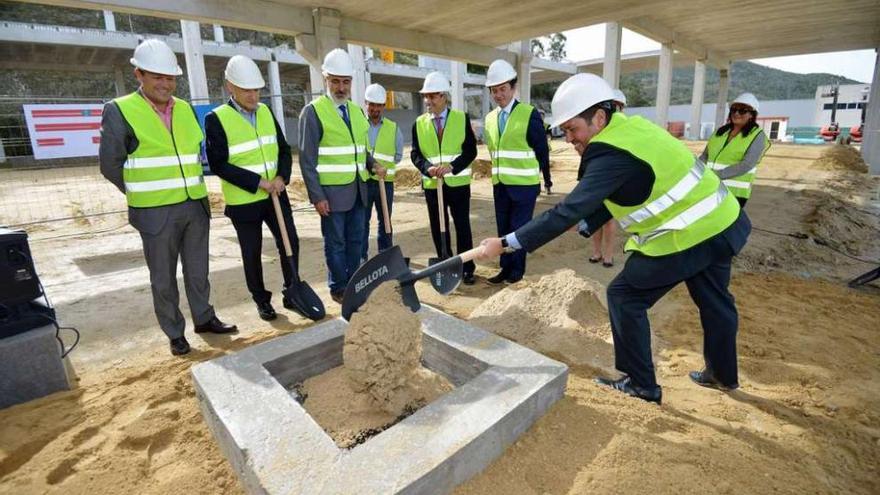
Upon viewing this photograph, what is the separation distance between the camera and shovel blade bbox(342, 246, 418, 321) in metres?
2.82

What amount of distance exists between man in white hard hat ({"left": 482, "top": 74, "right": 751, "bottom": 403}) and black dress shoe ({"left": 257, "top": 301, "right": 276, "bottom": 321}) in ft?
7.66

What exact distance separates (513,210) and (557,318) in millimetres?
1386

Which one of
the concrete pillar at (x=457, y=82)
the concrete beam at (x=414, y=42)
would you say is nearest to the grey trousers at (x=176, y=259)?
the concrete beam at (x=414, y=42)

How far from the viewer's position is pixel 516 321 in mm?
3676

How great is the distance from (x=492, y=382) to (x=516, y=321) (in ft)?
4.51

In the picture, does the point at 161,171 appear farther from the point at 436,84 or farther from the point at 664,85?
the point at 664,85

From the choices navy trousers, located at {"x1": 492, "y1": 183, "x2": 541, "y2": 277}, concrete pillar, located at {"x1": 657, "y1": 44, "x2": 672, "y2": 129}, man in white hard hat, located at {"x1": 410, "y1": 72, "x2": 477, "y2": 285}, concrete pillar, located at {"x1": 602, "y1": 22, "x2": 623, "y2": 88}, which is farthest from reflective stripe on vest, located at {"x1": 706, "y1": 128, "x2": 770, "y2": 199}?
concrete pillar, located at {"x1": 657, "y1": 44, "x2": 672, "y2": 129}

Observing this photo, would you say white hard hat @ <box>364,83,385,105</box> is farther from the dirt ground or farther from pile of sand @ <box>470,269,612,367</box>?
pile of sand @ <box>470,269,612,367</box>

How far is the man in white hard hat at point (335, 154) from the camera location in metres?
4.02

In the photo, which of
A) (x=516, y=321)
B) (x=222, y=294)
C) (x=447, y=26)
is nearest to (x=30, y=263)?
(x=222, y=294)

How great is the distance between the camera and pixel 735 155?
446 centimetres

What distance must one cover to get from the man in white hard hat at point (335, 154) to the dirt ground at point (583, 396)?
0.81 metres

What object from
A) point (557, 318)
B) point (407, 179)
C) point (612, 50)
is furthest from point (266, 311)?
point (612, 50)

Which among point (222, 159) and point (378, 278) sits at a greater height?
point (222, 159)
